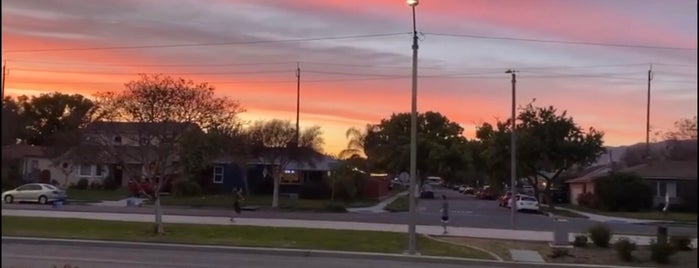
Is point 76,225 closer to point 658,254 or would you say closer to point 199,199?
point 658,254

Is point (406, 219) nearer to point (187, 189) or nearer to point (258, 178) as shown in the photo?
point (187, 189)

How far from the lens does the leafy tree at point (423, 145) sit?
111 metres

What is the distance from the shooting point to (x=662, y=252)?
22.5 m

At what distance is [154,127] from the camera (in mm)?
28016

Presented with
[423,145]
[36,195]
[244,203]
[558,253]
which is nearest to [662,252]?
[558,253]

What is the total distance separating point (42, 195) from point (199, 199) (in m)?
9.99

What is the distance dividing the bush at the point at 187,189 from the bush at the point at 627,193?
29.2m

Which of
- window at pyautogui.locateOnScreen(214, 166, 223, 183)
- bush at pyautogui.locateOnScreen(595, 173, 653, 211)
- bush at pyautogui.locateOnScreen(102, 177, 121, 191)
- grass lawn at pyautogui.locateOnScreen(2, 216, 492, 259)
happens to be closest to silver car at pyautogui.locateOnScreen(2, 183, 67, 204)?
bush at pyautogui.locateOnScreen(102, 177, 121, 191)

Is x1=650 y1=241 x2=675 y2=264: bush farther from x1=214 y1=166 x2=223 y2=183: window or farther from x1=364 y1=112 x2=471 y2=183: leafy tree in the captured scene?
x1=364 y1=112 x2=471 y2=183: leafy tree

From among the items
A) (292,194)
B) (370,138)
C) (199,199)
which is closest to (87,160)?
(199,199)

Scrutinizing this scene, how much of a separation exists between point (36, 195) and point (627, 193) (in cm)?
3973

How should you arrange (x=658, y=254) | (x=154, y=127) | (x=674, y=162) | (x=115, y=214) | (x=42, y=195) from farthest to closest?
1. (x=674, y=162)
2. (x=42, y=195)
3. (x=115, y=214)
4. (x=154, y=127)
5. (x=658, y=254)

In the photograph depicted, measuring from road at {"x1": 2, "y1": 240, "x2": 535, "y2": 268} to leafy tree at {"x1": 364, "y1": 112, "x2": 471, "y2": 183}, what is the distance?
74.4 metres

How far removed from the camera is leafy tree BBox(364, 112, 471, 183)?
111125mm
